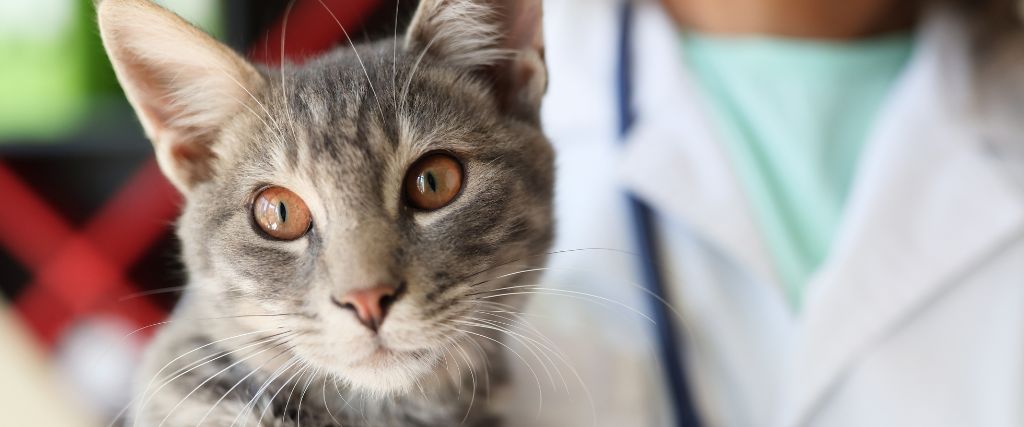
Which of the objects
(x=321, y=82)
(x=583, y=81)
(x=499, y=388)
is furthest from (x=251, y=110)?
(x=583, y=81)

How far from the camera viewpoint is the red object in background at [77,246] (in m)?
1.62

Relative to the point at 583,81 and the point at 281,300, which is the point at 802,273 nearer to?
the point at 583,81

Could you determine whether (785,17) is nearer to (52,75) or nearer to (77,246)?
(52,75)

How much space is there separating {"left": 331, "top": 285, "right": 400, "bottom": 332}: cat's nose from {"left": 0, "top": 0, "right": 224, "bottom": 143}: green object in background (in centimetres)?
84

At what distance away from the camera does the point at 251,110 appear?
660mm

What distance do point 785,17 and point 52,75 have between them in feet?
4.32

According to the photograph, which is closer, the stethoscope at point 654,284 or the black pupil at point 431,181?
the black pupil at point 431,181

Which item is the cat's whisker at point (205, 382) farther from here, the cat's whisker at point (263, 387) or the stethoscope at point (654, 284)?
the stethoscope at point (654, 284)

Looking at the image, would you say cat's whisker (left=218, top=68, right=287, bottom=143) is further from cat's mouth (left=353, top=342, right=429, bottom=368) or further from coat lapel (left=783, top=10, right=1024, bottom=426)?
coat lapel (left=783, top=10, right=1024, bottom=426)

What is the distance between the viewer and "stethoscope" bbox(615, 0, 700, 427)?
855 mm

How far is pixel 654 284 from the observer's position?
0.89 metres

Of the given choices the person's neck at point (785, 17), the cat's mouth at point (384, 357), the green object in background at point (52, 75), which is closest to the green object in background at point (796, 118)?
the person's neck at point (785, 17)

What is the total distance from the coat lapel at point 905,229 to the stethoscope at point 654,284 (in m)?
0.17

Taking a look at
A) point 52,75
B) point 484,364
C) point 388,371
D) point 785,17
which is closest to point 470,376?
point 484,364
